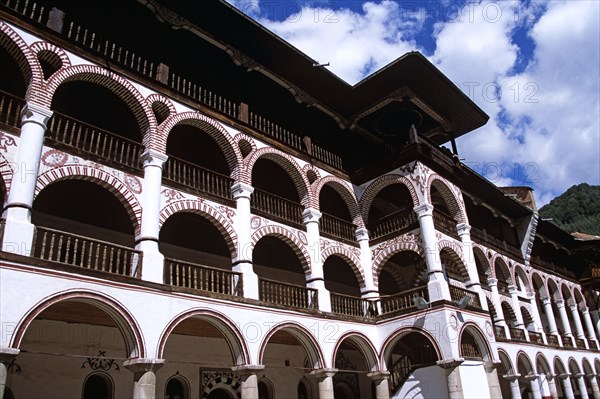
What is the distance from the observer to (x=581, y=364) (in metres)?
23.9

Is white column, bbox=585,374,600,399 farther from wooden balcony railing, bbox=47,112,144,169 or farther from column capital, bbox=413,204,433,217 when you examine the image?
wooden balcony railing, bbox=47,112,144,169

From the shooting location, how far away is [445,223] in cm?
1653

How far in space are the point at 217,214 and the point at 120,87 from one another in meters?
3.69

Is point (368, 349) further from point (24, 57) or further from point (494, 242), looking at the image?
point (24, 57)

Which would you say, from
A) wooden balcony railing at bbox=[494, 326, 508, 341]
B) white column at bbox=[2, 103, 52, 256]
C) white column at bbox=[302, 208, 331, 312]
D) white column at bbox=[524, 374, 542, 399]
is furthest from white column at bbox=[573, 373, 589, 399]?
white column at bbox=[2, 103, 52, 256]

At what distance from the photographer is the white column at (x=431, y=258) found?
46.0ft

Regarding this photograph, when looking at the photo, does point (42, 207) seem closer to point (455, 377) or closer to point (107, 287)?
point (107, 287)

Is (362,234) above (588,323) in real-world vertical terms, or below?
above

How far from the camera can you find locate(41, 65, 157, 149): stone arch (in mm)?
10665

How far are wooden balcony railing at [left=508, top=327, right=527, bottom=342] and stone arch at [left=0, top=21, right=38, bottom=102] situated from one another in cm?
1834

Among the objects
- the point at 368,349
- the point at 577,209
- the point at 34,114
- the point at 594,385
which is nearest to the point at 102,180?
the point at 34,114

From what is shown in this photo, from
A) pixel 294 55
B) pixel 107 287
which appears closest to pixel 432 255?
pixel 294 55

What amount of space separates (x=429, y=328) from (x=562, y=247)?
18243 mm

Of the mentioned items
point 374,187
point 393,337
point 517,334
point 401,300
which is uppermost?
point 374,187
